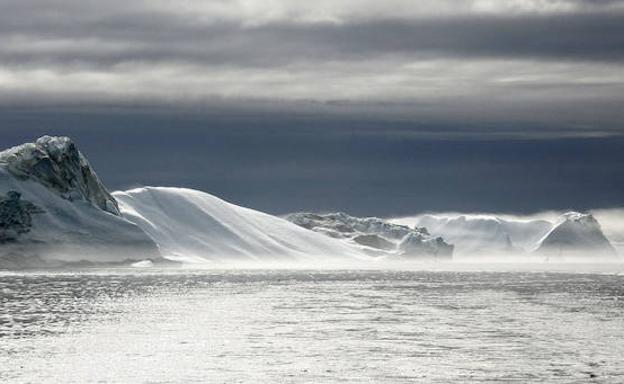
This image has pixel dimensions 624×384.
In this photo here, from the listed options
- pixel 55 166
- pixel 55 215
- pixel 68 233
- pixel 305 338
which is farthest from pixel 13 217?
pixel 305 338

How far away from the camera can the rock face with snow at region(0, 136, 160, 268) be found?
6609 inches

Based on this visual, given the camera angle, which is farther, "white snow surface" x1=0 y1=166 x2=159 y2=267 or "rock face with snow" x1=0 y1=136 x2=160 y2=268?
"white snow surface" x1=0 y1=166 x2=159 y2=267

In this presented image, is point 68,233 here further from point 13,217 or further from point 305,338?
point 305,338

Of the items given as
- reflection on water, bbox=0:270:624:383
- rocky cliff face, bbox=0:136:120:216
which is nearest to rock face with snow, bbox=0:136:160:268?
rocky cliff face, bbox=0:136:120:216

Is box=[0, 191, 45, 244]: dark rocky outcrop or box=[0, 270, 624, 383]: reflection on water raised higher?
box=[0, 191, 45, 244]: dark rocky outcrop

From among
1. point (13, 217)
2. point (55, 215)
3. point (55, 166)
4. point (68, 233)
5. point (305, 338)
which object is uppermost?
point (55, 166)

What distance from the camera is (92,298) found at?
9269 centimetres

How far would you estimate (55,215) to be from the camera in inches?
6880

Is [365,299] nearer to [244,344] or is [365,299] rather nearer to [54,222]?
[244,344]

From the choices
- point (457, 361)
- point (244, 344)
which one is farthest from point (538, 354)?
point (244, 344)

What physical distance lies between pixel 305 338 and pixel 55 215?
125 metres

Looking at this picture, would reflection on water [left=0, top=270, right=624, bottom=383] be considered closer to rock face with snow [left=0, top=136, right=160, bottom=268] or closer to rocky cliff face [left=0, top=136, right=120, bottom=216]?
rock face with snow [left=0, top=136, right=160, bottom=268]

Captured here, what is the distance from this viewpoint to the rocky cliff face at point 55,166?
178000 millimetres

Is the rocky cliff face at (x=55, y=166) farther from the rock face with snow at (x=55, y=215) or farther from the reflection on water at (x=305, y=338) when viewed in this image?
the reflection on water at (x=305, y=338)
